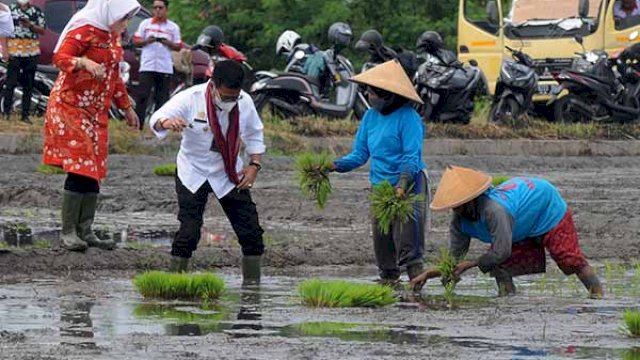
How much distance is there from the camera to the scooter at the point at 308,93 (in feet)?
72.2

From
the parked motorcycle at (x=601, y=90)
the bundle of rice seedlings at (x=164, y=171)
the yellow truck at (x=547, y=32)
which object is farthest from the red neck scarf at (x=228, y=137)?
the yellow truck at (x=547, y=32)

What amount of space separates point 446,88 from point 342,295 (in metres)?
13.4

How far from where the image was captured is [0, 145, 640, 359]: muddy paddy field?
25.5 feet

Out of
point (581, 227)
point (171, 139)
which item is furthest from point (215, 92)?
point (171, 139)

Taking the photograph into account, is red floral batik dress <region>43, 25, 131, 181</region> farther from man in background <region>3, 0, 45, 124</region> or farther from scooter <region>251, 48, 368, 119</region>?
scooter <region>251, 48, 368, 119</region>

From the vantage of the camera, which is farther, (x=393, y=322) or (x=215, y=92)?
(x=215, y=92)

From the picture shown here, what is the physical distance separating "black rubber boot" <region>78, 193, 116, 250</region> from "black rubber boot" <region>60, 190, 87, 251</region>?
0.05 m

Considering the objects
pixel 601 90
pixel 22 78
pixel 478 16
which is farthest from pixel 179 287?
pixel 478 16

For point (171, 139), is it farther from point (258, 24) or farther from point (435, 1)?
point (435, 1)

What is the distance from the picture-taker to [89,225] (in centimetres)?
1145

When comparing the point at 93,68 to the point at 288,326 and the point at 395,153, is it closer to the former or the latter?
the point at 395,153

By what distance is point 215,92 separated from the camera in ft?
33.8

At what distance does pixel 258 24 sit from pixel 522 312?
23765mm

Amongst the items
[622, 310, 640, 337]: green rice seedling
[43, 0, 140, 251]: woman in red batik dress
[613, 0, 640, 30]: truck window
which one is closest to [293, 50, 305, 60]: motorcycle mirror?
[613, 0, 640, 30]: truck window
